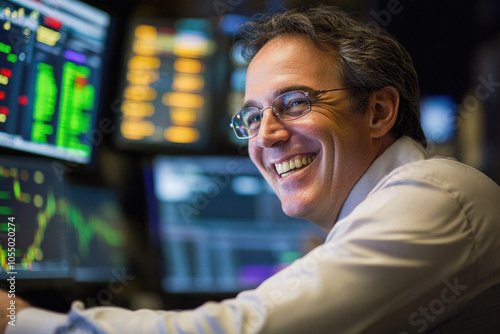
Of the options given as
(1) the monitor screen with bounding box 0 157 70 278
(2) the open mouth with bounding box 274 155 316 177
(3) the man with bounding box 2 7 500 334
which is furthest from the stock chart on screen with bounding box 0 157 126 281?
(2) the open mouth with bounding box 274 155 316 177

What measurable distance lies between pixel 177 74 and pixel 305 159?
1628 millimetres

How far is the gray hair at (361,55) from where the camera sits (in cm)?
141

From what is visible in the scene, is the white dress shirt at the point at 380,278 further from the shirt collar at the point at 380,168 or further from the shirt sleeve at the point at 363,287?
the shirt collar at the point at 380,168

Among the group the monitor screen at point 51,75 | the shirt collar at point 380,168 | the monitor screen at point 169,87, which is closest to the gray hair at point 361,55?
the shirt collar at point 380,168

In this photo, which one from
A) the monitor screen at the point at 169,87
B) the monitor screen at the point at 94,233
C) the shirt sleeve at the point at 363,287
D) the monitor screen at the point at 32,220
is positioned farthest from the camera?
the monitor screen at the point at 169,87

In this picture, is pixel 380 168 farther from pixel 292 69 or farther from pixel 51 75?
pixel 51 75

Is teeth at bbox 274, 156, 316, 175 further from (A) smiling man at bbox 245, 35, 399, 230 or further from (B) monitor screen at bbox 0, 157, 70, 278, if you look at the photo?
(B) monitor screen at bbox 0, 157, 70, 278

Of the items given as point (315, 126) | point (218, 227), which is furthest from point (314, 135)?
point (218, 227)

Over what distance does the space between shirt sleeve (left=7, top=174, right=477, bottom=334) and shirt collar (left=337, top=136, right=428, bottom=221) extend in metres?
0.27

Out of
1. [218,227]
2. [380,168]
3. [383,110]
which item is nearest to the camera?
[380,168]

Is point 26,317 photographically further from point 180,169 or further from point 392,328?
point 180,169

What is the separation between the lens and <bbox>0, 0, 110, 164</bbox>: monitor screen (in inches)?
57.3

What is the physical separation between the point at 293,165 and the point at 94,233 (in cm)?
110

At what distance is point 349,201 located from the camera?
4.42ft
